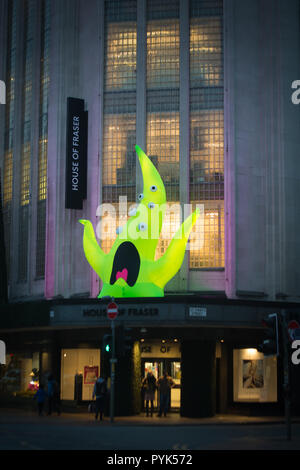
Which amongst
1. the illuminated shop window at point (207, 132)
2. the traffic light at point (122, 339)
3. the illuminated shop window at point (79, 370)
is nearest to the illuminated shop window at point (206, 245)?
the illuminated shop window at point (207, 132)

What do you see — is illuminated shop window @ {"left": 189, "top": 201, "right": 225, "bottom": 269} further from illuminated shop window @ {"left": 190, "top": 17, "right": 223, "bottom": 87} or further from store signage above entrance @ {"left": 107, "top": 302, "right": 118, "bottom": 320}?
store signage above entrance @ {"left": 107, "top": 302, "right": 118, "bottom": 320}

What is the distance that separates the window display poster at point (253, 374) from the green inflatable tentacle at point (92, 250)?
25.4 feet

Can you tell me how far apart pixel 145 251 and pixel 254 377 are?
7517 mm

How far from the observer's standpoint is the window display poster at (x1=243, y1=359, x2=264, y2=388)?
35219mm

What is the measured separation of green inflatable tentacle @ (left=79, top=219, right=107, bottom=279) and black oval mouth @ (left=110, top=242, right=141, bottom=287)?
810mm

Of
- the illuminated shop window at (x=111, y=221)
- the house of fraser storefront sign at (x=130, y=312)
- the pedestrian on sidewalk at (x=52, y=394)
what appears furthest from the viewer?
the illuminated shop window at (x=111, y=221)

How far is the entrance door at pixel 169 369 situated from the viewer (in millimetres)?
35625

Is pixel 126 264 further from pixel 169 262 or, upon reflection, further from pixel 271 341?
pixel 271 341

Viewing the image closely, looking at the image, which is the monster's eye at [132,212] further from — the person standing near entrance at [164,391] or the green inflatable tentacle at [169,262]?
the person standing near entrance at [164,391]

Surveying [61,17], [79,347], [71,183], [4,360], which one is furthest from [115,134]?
[4,360]

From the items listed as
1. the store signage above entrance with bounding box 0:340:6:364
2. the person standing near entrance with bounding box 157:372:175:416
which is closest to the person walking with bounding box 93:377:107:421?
the person standing near entrance with bounding box 157:372:175:416

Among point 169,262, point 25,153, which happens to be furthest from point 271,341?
point 25,153

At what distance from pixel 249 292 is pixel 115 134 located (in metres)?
9.75
